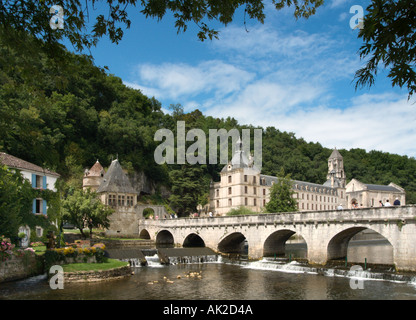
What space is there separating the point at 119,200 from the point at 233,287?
117ft

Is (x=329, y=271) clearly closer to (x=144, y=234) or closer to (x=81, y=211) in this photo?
(x=81, y=211)

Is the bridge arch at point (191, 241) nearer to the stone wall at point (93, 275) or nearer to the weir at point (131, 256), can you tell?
the weir at point (131, 256)

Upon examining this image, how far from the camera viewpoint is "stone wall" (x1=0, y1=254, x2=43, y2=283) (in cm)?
2239

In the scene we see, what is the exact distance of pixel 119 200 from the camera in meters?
55.5

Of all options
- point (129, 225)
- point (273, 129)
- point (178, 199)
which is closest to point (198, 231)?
point (129, 225)

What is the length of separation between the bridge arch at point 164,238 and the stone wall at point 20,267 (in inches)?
1058

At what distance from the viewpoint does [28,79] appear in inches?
277

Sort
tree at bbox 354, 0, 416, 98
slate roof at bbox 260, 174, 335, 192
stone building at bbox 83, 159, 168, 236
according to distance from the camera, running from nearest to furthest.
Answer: tree at bbox 354, 0, 416, 98
stone building at bbox 83, 159, 168, 236
slate roof at bbox 260, 174, 335, 192

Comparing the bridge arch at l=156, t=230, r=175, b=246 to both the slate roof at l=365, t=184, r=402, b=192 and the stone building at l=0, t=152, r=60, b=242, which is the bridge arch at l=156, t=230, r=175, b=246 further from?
the slate roof at l=365, t=184, r=402, b=192

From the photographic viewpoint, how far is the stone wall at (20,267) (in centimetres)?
2239

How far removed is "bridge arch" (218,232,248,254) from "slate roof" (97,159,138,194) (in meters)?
20.7

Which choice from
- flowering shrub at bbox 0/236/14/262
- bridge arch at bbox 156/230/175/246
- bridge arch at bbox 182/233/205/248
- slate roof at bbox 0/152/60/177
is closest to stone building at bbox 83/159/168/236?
bridge arch at bbox 156/230/175/246
